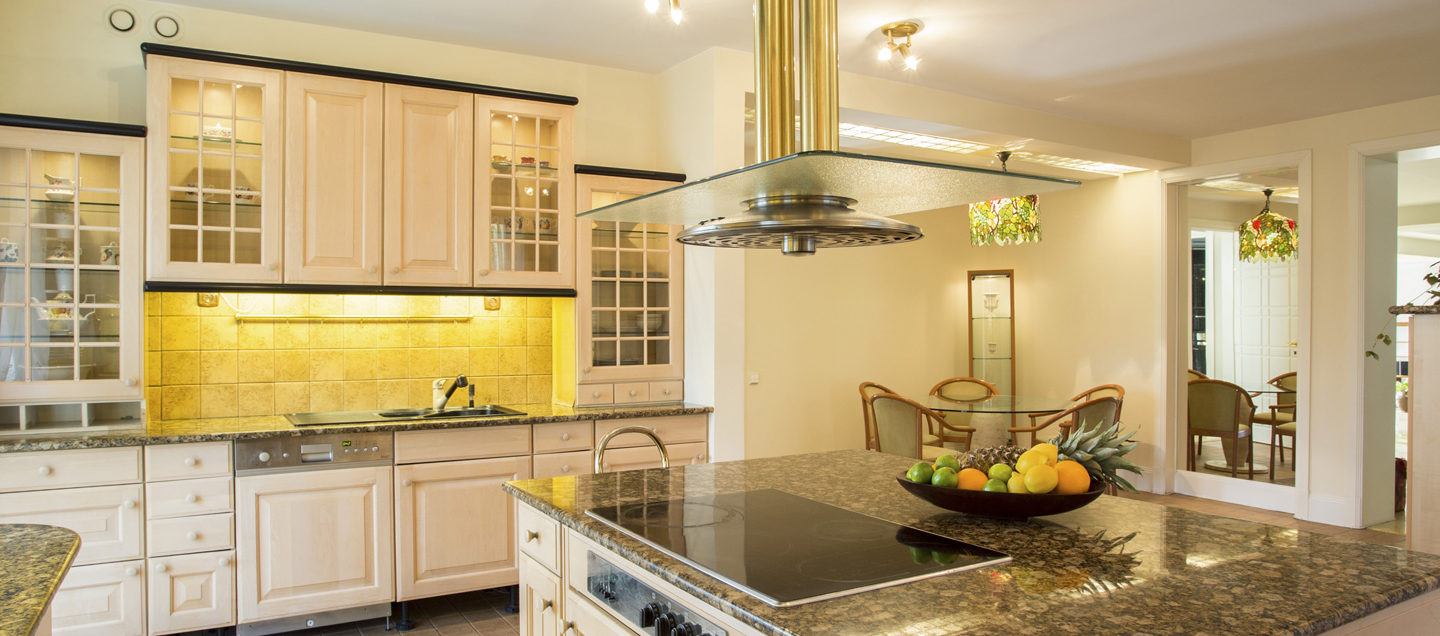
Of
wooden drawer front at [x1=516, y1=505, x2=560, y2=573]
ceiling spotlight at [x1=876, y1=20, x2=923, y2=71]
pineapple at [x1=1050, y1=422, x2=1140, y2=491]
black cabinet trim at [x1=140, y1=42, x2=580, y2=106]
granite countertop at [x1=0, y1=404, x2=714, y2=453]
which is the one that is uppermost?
ceiling spotlight at [x1=876, y1=20, x2=923, y2=71]

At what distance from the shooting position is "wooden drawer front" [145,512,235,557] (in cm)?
326

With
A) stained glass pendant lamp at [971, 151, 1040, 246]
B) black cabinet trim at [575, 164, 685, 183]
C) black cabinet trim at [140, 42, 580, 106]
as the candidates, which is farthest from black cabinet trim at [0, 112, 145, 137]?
stained glass pendant lamp at [971, 151, 1040, 246]

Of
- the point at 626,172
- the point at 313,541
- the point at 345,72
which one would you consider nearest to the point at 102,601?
the point at 313,541

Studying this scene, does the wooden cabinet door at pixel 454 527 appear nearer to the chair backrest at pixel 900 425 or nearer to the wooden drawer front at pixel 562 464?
the wooden drawer front at pixel 562 464

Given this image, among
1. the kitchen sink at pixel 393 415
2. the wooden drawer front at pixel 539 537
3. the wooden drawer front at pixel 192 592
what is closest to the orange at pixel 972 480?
the wooden drawer front at pixel 539 537

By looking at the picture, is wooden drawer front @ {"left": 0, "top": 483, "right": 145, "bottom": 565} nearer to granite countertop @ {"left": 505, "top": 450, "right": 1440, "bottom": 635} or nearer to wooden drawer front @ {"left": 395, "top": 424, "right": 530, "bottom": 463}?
wooden drawer front @ {"left": 395, "top": 424, "right": 530, "bottom": 463}

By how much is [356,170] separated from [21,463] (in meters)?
1.61

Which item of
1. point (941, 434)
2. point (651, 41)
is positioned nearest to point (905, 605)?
point (651, 41)

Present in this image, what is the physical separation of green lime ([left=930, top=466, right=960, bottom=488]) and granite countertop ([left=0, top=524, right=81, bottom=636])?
167 cm

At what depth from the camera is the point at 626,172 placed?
4414 mm

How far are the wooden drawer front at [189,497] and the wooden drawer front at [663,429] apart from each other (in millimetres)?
1517

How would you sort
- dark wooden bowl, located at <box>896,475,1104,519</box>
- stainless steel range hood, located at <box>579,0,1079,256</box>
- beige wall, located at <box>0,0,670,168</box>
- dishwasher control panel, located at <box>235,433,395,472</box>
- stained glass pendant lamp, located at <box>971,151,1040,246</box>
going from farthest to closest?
1. stained glass pendant lamp, located at <box>971,151,1040,246</box>
2. beige wall, located at <box>0,0,670,168</box>
3. dishwasher control panel, located at <box>235,433,395,472</box>
4. dark wooden bowl, located at <box>896,475,1104,519</box>
5. stainless steel range hood, located at <box>579,0,1079,256</box>

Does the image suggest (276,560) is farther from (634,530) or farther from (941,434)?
(941,434)

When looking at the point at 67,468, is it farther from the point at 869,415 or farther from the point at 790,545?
the point at 869,415
